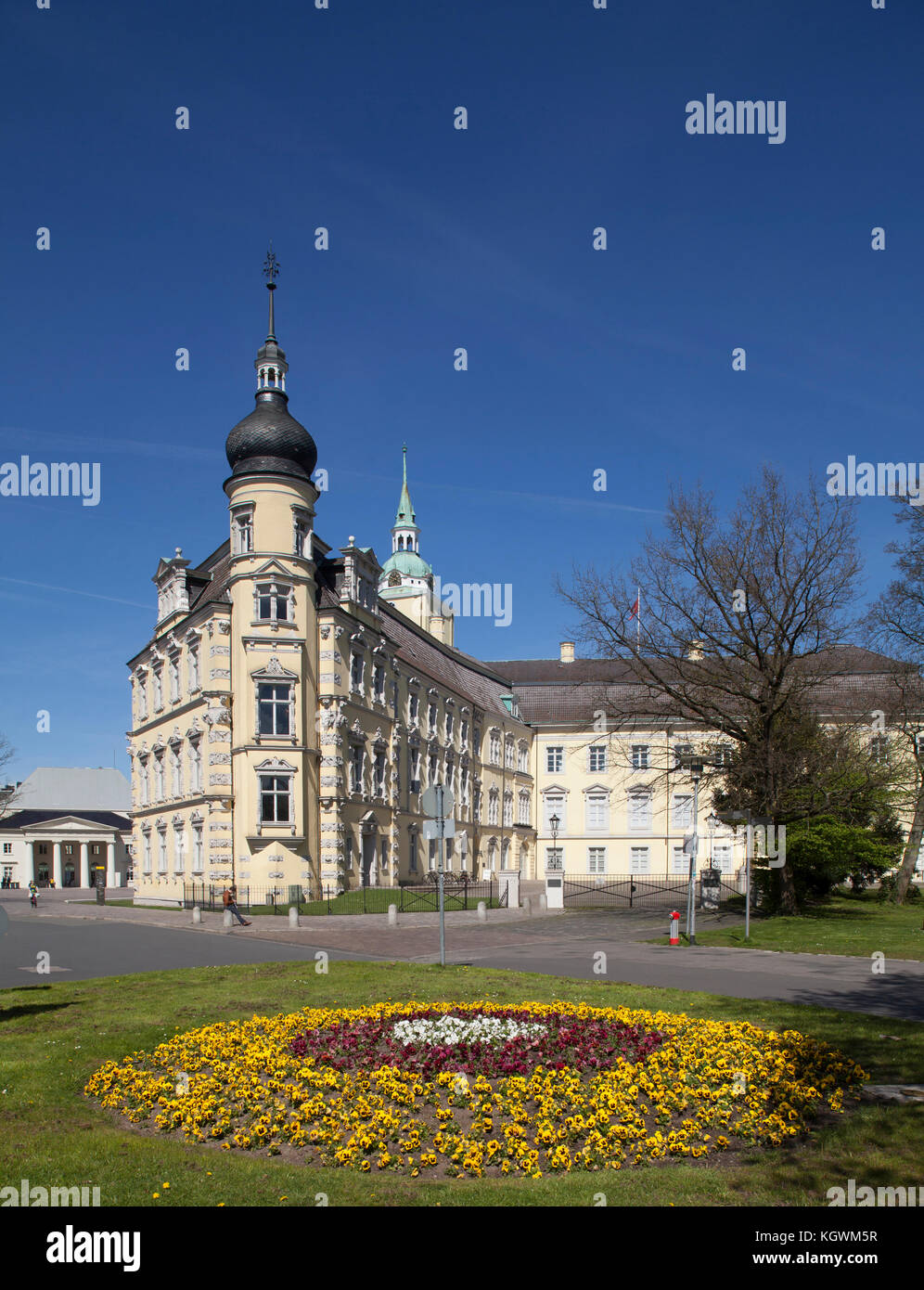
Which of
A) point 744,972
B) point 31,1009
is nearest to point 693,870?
point 744,972

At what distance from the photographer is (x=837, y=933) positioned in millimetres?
23906

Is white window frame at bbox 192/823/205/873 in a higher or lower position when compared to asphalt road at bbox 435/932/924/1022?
lower

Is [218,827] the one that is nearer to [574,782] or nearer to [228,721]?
[228,721]

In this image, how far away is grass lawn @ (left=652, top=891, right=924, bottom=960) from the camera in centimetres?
1952

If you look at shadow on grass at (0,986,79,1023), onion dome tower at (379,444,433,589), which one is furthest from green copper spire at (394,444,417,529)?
shadow on grass at (0,986,79,1023)

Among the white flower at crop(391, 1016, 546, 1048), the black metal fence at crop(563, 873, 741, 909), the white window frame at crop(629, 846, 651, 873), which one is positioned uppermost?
the white flower at crop(391, 1016, 546, 1048)

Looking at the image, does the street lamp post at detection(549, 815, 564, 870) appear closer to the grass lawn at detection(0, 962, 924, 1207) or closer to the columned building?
the columned building

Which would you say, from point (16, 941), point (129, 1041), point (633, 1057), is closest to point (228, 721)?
point (16, 941)

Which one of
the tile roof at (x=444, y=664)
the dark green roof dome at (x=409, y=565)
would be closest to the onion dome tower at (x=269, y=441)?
the tile roof at (x=444, y=664)

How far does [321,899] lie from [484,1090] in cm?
3168

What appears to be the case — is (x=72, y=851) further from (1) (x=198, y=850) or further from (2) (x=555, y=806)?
(1) (x=198, y=850)

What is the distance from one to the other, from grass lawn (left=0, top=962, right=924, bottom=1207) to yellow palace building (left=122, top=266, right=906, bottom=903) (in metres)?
18.5

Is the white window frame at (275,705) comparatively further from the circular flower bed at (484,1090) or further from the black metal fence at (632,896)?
the circular flower bed at (484,1090)

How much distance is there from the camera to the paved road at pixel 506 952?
14.2 metres
